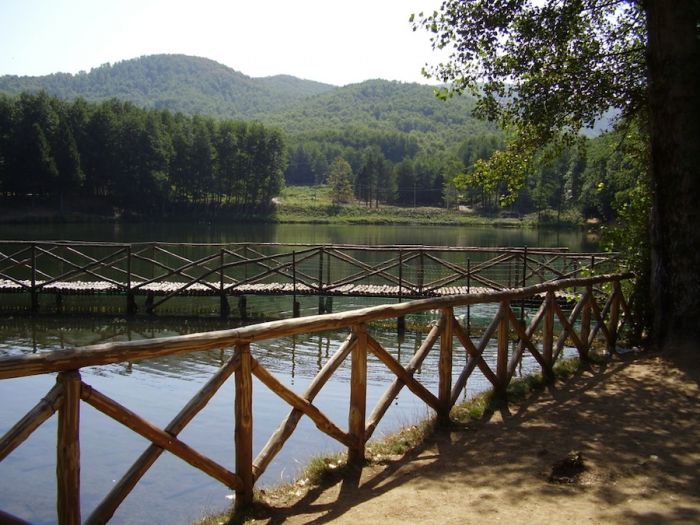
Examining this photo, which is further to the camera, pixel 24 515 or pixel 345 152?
pixel 345 152

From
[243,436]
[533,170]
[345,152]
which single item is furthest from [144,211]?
[345,152]

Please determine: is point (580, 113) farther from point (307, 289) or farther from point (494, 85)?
point (307, 289)

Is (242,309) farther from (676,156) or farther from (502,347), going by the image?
(676,156)

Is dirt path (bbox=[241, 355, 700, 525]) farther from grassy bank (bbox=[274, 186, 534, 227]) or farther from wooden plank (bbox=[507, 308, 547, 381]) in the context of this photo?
grassy bank (bbox=[274, 186, 534, 227])

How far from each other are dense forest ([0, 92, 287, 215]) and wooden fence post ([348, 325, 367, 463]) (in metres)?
70.0

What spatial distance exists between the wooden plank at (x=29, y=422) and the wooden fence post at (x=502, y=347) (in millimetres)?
5113

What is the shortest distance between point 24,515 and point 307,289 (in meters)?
12.4

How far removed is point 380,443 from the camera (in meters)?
6.23

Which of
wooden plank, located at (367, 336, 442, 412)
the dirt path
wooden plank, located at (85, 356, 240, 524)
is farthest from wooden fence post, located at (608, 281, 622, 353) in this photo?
wooden plank, located at (85, 356, 240, 524)

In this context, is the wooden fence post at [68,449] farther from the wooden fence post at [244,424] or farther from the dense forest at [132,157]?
the dense forest at [132,157]

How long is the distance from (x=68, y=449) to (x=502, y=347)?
5139 millimetres

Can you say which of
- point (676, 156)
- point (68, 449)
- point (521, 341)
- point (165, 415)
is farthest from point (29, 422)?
point (676, 156)

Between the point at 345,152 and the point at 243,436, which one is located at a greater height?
the point at 345,152

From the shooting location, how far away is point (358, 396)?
5645mm
